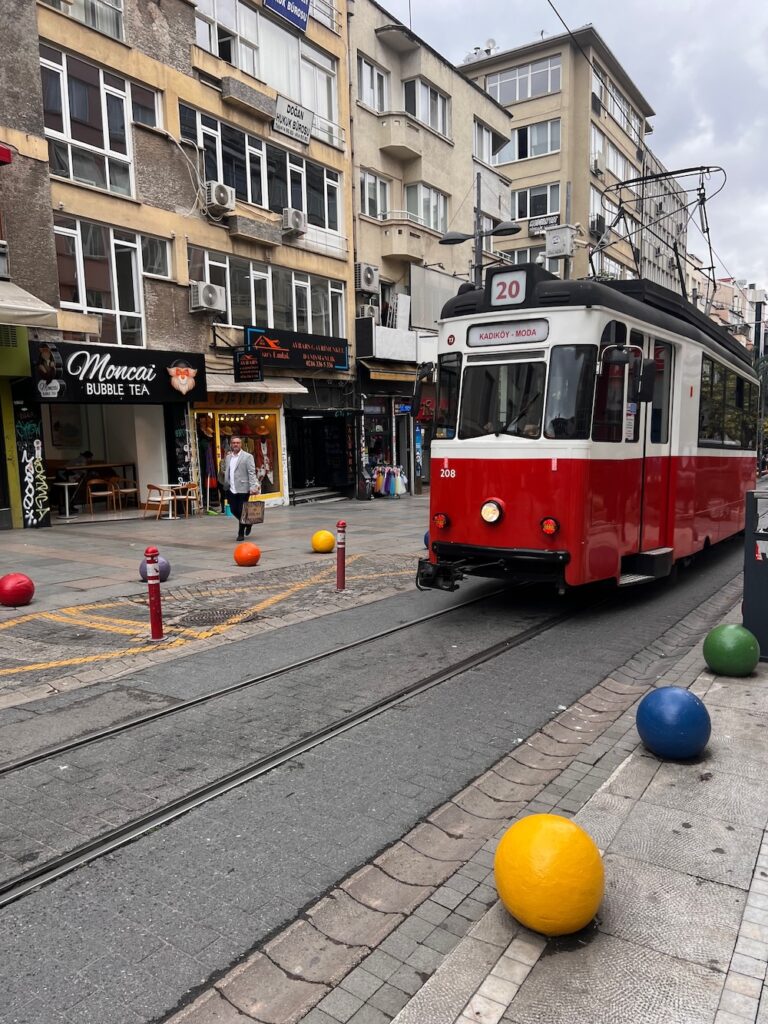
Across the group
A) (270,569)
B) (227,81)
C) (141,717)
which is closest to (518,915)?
(141,717)

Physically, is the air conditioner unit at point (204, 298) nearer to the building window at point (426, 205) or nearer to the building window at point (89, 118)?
the building window at point (89, 118)

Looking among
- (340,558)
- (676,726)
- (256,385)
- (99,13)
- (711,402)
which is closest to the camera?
(676,726)

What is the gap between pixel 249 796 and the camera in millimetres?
4379

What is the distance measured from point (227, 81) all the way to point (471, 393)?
16183mm

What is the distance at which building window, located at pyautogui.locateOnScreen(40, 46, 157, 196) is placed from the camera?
16.4 metres

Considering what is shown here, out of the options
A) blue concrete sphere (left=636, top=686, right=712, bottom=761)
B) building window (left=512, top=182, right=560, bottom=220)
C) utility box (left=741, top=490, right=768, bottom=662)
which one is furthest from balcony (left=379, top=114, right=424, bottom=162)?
blue concrete sphere (left=636, top=686, right=712, bottom=761)

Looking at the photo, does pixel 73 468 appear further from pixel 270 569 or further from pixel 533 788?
pixel 533 788

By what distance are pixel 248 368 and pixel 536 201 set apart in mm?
27409

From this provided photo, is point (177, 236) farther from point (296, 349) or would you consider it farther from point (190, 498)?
point (190, 498)

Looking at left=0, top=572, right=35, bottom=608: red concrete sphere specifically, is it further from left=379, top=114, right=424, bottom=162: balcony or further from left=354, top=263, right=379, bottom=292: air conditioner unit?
left=379, top=114, right=424, bottom=162: balcony

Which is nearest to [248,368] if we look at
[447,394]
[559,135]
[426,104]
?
[447,394]

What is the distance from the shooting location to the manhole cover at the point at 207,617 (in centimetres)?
866

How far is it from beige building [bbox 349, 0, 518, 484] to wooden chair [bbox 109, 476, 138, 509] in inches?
333

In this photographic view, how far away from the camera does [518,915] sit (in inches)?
119
